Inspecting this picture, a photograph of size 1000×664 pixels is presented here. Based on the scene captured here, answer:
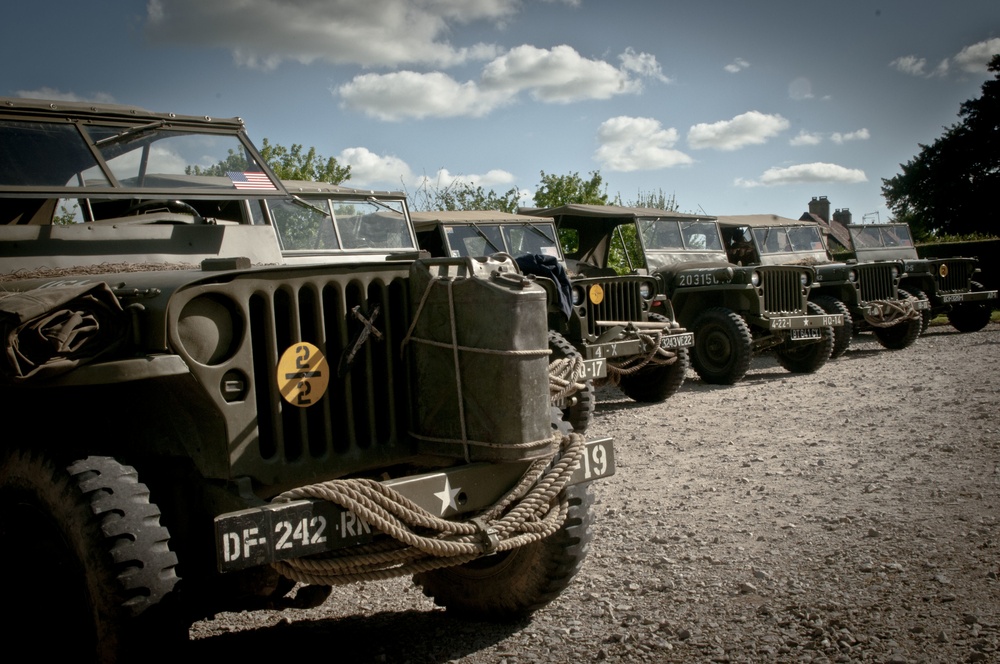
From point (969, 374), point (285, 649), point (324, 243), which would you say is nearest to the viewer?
point (285, 649)

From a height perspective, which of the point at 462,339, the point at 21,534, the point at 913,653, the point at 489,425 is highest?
the point at 462,339

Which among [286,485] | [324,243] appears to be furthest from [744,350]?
[286,485]

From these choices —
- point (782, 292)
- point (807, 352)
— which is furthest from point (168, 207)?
point (807, 352)

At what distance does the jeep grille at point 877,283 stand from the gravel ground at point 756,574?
20.6ft

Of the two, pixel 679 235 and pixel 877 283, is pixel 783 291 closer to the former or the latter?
pixel 679 235

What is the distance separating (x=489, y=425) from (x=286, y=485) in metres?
0.65

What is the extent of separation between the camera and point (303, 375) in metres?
2.82

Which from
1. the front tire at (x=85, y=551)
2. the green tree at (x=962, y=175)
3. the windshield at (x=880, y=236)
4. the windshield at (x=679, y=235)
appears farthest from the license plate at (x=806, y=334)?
the green tree at (x=962, y=175)

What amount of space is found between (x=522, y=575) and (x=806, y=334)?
8.07m

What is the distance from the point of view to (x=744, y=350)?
10.1m

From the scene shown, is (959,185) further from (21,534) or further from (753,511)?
(21,534)

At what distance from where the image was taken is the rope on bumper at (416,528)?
2660 mm

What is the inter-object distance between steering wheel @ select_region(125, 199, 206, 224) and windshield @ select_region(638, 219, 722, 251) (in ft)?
24.3

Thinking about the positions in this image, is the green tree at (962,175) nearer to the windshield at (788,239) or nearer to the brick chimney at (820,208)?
the brick chimney at (820,208)
